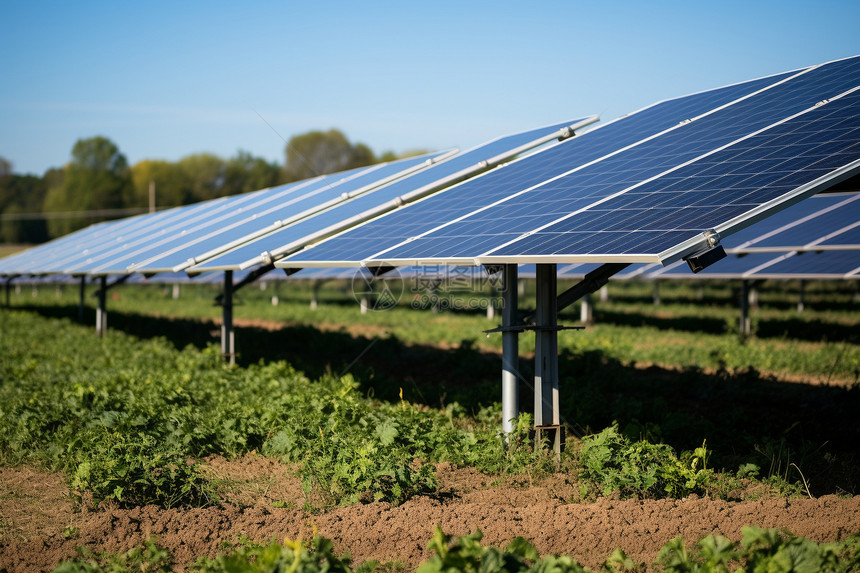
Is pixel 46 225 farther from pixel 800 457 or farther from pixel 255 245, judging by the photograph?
pixel 800 457

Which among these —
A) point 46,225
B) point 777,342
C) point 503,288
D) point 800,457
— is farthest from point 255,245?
point 46,225

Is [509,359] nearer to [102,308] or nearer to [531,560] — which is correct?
[531,560]

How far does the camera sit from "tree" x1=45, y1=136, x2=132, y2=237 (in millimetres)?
96119

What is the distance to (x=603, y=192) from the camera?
8008mm

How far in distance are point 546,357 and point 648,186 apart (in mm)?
2094

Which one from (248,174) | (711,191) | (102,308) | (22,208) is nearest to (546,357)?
(711,191)

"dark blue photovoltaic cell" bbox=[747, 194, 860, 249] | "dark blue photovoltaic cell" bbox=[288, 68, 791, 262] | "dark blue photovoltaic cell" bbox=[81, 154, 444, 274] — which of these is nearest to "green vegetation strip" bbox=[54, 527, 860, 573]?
"dark blue photovoltaic cell" bbox=[288, 68, 791, 262]

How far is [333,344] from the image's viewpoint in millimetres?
19219

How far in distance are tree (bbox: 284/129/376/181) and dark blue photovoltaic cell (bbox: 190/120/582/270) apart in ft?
296

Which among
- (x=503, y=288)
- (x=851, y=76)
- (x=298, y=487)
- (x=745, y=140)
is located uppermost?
(x=851, y=76)

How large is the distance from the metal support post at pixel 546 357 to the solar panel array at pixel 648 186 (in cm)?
77

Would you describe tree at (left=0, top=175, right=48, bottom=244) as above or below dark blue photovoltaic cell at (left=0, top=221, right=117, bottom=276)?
above

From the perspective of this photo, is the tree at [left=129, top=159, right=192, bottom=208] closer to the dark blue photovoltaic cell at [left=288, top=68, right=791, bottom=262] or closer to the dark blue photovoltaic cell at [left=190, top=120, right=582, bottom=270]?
the dark blue photovoltaic cell at [left=190, top=120, right=582, bottom=270]

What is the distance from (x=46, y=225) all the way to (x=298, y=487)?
10420cm
